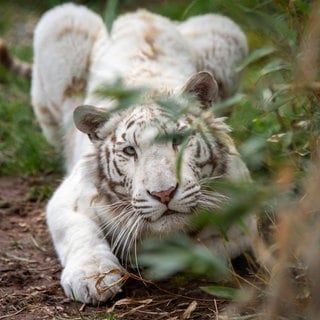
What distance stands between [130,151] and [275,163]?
69 centimetres

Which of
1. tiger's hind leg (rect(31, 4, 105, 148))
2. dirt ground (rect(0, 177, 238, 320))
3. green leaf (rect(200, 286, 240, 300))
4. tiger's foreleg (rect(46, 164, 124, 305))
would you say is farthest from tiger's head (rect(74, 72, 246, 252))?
tiger's hind leg (rect(31, 4, 105, 148))

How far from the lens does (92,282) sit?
351cm

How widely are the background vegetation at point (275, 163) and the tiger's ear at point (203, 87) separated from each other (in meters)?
0.12

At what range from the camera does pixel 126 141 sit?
367 cm

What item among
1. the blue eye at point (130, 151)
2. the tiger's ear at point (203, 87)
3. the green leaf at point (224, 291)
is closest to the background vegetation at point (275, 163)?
the green leaf at point (224, 291)

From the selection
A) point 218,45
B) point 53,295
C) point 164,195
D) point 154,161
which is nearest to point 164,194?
point 164,195

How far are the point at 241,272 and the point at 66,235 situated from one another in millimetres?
828

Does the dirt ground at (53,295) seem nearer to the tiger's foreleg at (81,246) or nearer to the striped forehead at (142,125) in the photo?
the tiger's foreleg at (81,246)

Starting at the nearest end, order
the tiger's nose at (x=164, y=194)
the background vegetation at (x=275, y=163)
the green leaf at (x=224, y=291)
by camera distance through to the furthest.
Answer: the background vegetation at (x=275, y=163)
the green leaf at (x=224, y=291)
the tiger's nose at (x=164, y=194)

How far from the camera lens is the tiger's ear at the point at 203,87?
371 cm

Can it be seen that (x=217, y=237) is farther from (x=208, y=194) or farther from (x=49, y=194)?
(x=49, y=194)

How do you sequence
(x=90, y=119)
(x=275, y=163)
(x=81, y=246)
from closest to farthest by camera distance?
(x=275, y=163)
(x=81, y=246)
(x=90, y=119)

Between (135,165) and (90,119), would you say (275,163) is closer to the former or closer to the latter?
(135,165)

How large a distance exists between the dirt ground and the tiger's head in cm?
28
